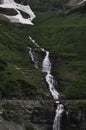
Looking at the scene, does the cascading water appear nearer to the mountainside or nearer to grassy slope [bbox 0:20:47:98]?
the mountainside

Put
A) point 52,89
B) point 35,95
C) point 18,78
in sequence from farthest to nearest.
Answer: point 52,89 → point 18,78 → point 35,95

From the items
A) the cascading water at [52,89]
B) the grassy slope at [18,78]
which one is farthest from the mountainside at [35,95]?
the cascading water at [52,89]

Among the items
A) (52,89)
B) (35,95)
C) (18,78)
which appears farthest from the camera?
(52,89)

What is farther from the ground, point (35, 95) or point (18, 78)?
point (18, 78)

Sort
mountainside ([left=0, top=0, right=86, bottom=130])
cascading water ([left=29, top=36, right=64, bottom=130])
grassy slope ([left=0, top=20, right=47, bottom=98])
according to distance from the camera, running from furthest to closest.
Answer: grassy slope ([left=0, top=20, right=47, bottom=98]) < cascading water ([left=29, top=36, right=64, bottom=130]) < mountainside ([left=0, top=0, right=86, bottom=130])

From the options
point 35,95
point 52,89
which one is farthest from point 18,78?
point 52,89

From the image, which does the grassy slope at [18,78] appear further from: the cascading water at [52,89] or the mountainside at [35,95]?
Result: the cascading water at [52,89]

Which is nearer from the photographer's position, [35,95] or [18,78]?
[35,95]

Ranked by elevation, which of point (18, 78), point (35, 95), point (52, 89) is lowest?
point (35, 95)

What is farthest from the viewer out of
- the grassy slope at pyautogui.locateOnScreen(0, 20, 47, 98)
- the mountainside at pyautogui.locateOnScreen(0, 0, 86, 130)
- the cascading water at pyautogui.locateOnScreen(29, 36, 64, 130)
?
the grassy slope at pyautogui.locateOnScreen(0, 20, 47, 98)

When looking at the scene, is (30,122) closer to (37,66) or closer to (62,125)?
(62,125)

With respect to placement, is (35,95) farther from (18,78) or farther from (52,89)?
(52,89)

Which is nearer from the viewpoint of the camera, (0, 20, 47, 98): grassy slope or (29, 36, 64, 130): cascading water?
(29, 36, 64, 130): cascading water

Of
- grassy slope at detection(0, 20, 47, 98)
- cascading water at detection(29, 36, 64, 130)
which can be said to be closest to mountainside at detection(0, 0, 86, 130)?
grassy slope at detection(0, 20, 47, 98)
